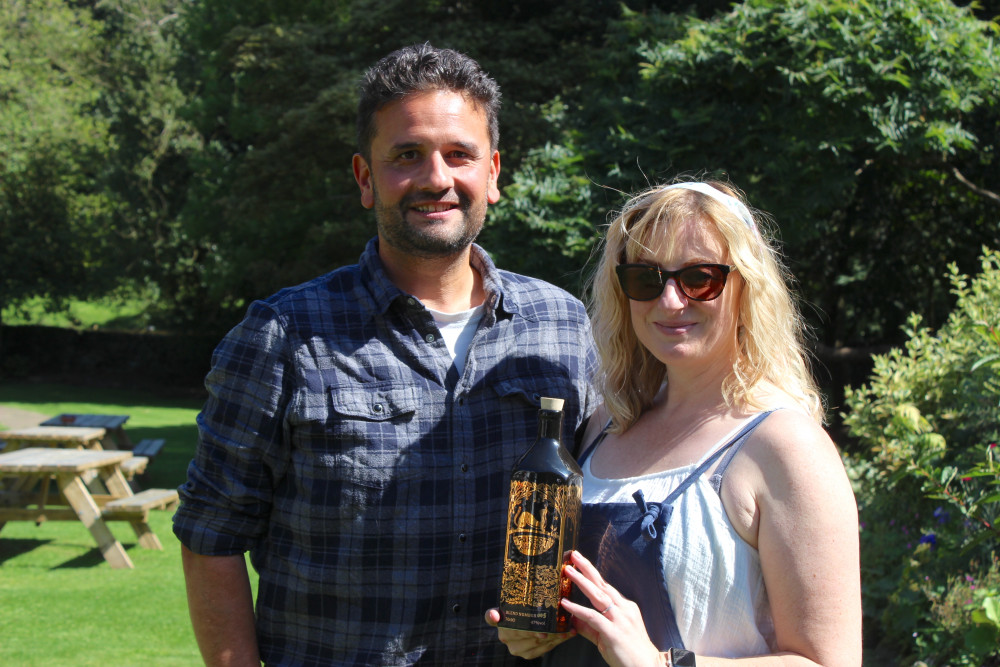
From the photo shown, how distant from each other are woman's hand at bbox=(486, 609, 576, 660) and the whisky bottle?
0.02 meters

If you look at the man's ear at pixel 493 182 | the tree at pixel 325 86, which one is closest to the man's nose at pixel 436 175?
the man's ear at pixel 493 182

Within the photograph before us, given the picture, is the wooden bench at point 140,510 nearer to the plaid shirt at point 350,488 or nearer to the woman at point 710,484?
the plaid shirt at point 350,488

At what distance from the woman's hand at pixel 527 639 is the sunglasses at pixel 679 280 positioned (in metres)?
0.75

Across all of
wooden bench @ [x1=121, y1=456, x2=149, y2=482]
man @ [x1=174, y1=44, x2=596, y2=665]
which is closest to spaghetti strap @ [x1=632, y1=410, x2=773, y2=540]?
man @ [x1=174, y1=44, x2=596, y2=665]

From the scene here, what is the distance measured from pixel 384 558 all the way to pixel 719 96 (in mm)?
6299

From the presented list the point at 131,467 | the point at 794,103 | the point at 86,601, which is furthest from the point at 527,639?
the point at 131,467

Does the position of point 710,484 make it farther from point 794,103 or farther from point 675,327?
point 794,103

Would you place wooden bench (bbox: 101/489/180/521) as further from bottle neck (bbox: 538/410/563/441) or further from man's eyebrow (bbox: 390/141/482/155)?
bottle neck (bbox: 538/410/563/441)

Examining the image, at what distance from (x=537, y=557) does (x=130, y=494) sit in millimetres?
7952

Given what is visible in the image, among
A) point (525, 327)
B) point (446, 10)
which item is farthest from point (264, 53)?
point (525, 327)

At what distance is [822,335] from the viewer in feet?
39.7

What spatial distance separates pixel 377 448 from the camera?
226 centimetres

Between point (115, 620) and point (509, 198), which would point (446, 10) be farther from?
point (115, 620)

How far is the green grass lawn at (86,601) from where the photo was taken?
5.69 metres
